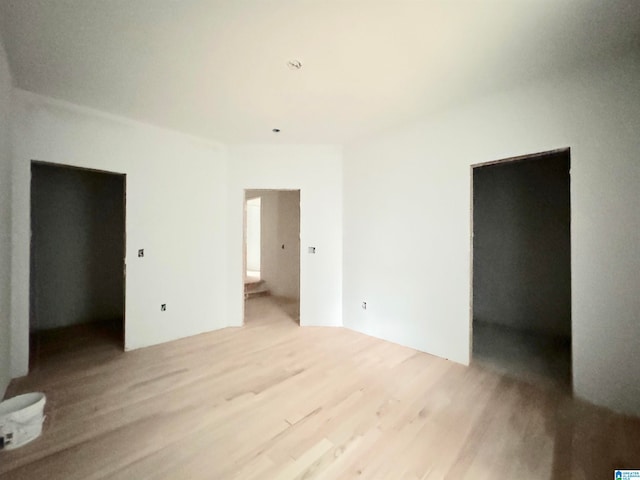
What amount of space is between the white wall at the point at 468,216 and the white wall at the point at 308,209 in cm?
21

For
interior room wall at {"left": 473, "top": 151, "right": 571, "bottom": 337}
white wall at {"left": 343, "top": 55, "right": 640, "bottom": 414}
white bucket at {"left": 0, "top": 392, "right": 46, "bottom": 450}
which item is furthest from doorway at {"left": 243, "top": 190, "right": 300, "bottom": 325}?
white bucket at {"left": 0, "top": 392, "right": 46, "bottom": 450}

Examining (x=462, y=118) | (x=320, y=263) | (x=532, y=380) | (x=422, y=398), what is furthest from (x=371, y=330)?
(x=462, y=118)

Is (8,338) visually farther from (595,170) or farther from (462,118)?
(595,170)

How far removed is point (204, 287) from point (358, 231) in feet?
7.65

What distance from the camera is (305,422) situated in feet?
6.11

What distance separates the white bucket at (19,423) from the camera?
1.62 metres

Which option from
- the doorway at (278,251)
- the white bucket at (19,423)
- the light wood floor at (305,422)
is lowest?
the light wood floor at (305,422)

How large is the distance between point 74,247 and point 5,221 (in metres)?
2.34

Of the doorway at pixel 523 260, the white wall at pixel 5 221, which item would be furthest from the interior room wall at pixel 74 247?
the doorway at pixel 523 260

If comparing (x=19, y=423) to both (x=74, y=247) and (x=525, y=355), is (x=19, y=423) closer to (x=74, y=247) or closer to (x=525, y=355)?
(x=74, y=247)

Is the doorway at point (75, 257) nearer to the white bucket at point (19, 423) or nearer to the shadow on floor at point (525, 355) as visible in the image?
the white bucket at point (19, 423)

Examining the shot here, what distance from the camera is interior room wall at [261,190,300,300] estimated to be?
5898 millimetres

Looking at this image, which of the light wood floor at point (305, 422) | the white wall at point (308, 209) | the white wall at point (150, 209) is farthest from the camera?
the white wall at point (308, 209)

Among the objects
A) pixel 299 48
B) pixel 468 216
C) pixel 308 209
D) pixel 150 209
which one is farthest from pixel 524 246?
pixel 150 209
